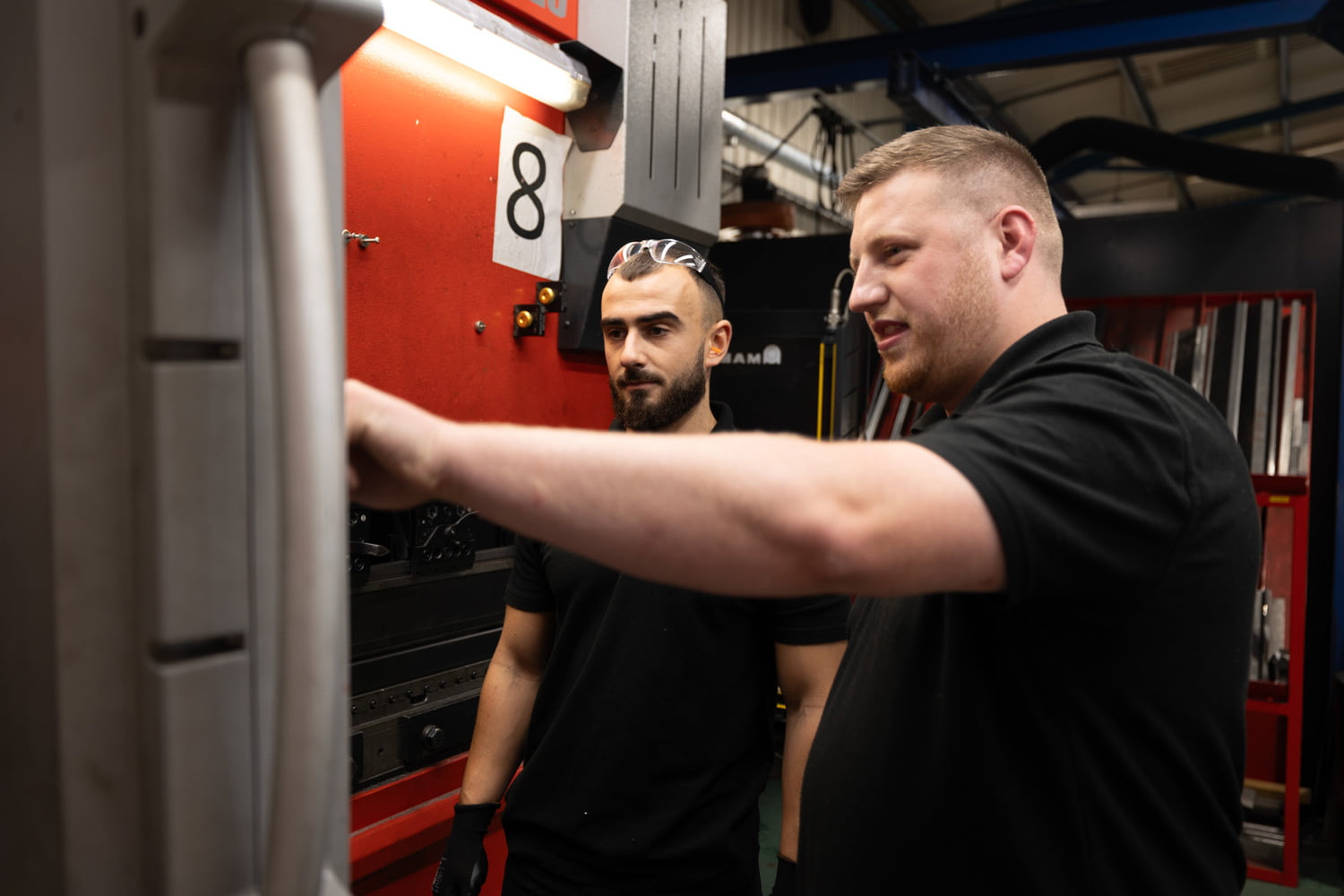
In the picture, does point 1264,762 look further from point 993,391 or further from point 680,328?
point 993,391

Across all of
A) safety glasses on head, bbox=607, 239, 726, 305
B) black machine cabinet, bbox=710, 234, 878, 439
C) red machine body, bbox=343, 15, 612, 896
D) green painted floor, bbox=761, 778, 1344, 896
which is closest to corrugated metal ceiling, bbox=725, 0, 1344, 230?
black machine cabinet, bbox=710, 234, 878, 439

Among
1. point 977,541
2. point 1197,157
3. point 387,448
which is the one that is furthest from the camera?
point 1197,157

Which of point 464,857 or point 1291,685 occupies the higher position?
point 464,857

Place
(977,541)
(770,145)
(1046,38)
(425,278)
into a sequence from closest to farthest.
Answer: (977,541)
(425,278)
(1046,38)
(770,145)

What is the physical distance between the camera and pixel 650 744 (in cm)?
163

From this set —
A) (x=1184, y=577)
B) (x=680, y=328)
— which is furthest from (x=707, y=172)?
(x=1184, y=577)

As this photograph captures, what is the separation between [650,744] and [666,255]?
987 mm

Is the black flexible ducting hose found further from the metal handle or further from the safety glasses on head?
the metal handle

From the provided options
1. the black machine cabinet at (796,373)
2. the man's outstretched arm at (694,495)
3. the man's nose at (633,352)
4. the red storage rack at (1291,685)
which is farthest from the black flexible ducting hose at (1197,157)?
the man's outstretched arm at (694,495)

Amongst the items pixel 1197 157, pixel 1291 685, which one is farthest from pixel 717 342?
pixel 1197 157

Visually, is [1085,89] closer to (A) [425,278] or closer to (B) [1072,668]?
(A) [425,278]

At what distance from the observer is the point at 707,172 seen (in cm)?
238

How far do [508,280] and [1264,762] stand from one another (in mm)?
3890

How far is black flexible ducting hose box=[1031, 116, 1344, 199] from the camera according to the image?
442cm
